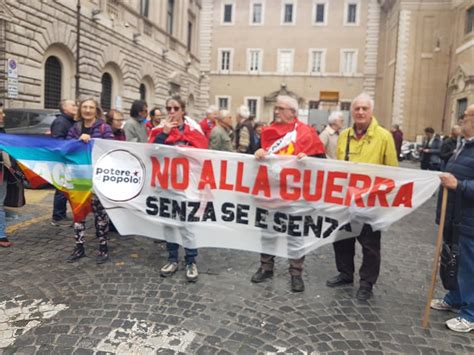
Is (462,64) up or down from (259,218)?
up

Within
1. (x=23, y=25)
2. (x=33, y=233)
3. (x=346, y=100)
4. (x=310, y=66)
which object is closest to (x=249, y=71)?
(x=310, y=66)

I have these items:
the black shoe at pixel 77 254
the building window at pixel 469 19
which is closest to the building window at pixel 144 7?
the black shoe at pixel 77 254

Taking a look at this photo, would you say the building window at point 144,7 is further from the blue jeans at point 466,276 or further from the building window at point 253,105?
the blue jeans at point 466,276

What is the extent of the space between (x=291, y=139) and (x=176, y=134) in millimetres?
1283

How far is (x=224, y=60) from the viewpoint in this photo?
41250 mm

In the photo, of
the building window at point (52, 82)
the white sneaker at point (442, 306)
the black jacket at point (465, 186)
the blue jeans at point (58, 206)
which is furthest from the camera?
the building window at point (52, 82)

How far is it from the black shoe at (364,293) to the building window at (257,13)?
130 ft

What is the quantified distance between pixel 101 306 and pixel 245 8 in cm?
4075

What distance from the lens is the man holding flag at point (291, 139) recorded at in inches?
163

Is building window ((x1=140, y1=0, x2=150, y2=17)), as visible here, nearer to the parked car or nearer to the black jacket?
the parked car

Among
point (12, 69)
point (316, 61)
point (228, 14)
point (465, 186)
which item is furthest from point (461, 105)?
point (465, 186)

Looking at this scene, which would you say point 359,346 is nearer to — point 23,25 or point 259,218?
point 259,218

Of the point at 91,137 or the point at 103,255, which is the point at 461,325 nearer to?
the point at 103,255

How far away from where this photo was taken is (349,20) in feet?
127
